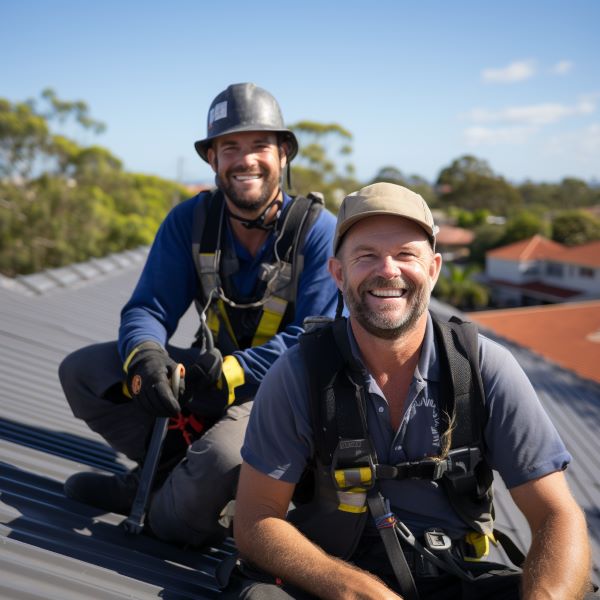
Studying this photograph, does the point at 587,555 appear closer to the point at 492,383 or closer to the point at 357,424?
the point at 492,383

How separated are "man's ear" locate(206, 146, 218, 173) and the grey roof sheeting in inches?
61.3

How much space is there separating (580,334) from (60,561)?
17597 mm

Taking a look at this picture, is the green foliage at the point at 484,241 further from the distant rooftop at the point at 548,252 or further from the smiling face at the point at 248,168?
the smiling face at the point at 248,168

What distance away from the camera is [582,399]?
735 cm

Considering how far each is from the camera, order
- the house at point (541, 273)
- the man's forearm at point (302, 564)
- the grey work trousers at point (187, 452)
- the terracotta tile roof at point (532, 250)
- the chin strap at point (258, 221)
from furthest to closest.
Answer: the terracotta tile roof at point (532, 250) → the house at point (541, 273) → the chin strap at point (258, 221) → the grey work trousers at point (187, 452) → the man's forearm at point (302, 564)

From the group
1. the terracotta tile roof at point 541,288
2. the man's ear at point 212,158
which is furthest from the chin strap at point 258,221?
the terracotta tile roof at point 541,288

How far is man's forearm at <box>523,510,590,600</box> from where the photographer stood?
1746 millimetres

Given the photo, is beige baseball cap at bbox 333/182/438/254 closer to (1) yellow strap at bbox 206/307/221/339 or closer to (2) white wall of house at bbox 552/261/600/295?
(1) yellow strap at bbox 206/307/221/339

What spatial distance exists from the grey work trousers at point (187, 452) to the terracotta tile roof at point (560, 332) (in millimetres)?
11383

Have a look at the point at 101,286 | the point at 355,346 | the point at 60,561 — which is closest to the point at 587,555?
the point at 355,346

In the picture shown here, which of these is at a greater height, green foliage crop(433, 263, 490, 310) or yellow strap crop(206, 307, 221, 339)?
yellow strap crop(206, 307, 221, 339)

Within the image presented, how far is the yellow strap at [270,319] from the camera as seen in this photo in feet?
9.87

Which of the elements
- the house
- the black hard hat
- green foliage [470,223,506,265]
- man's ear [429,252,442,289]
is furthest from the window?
man's ear [429,252,442,289]

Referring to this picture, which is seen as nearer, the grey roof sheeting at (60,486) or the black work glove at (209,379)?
the grey roof sheeting at (60,486)
